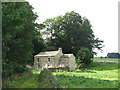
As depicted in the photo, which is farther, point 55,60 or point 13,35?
point 55,60

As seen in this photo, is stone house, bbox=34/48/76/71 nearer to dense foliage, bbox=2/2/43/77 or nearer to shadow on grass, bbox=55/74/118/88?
dense foliage, bbox=2/2/43/77

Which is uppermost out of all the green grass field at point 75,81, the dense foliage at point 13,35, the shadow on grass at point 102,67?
the dense foliage at point 13,35

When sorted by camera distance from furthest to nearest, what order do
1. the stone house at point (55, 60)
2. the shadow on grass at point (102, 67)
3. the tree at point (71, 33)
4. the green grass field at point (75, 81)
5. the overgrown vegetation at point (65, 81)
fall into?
the tree at point (71, 33) → the shadow on grass at point (102, 67) → the stone house at point (55, 60) → the green grass field at point (75, 81) → the overgrown vegetation at point (65, 81)

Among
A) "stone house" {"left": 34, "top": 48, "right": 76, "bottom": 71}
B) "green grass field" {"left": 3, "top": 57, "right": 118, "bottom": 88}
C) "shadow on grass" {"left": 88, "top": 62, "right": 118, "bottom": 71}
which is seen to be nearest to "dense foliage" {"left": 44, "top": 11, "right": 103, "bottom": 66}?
"shadow on grass" {"left": 88, "top": 62, "right": 118, "bottom": 71}

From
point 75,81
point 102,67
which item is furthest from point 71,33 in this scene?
point 75,81

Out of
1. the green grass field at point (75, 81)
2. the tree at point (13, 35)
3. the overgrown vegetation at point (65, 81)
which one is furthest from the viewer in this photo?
the green grass field at point (75, 81)

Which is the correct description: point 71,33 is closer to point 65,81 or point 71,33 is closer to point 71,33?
point 71,33

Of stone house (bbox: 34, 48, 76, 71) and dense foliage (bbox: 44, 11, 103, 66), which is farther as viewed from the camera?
dense foliage (bbox: 44, 11, 103, 66)

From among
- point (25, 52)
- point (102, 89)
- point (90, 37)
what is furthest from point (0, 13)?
point (90, 37)

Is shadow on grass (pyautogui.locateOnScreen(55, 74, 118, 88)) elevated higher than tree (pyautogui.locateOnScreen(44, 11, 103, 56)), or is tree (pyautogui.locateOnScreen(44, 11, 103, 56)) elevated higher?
tree (pyautogui.locateOnScreen(44, 11, 103, 56))

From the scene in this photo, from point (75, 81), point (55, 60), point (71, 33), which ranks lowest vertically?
point (75, 81)

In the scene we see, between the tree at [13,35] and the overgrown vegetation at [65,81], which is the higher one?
the tree at [13,35]

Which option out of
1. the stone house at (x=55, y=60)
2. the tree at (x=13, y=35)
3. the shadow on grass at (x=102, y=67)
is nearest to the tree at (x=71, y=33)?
the shadow on grass at (x=102, y=67)

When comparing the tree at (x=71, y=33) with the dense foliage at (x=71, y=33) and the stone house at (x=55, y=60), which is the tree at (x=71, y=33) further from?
the stone house at (x=55, y=60)
